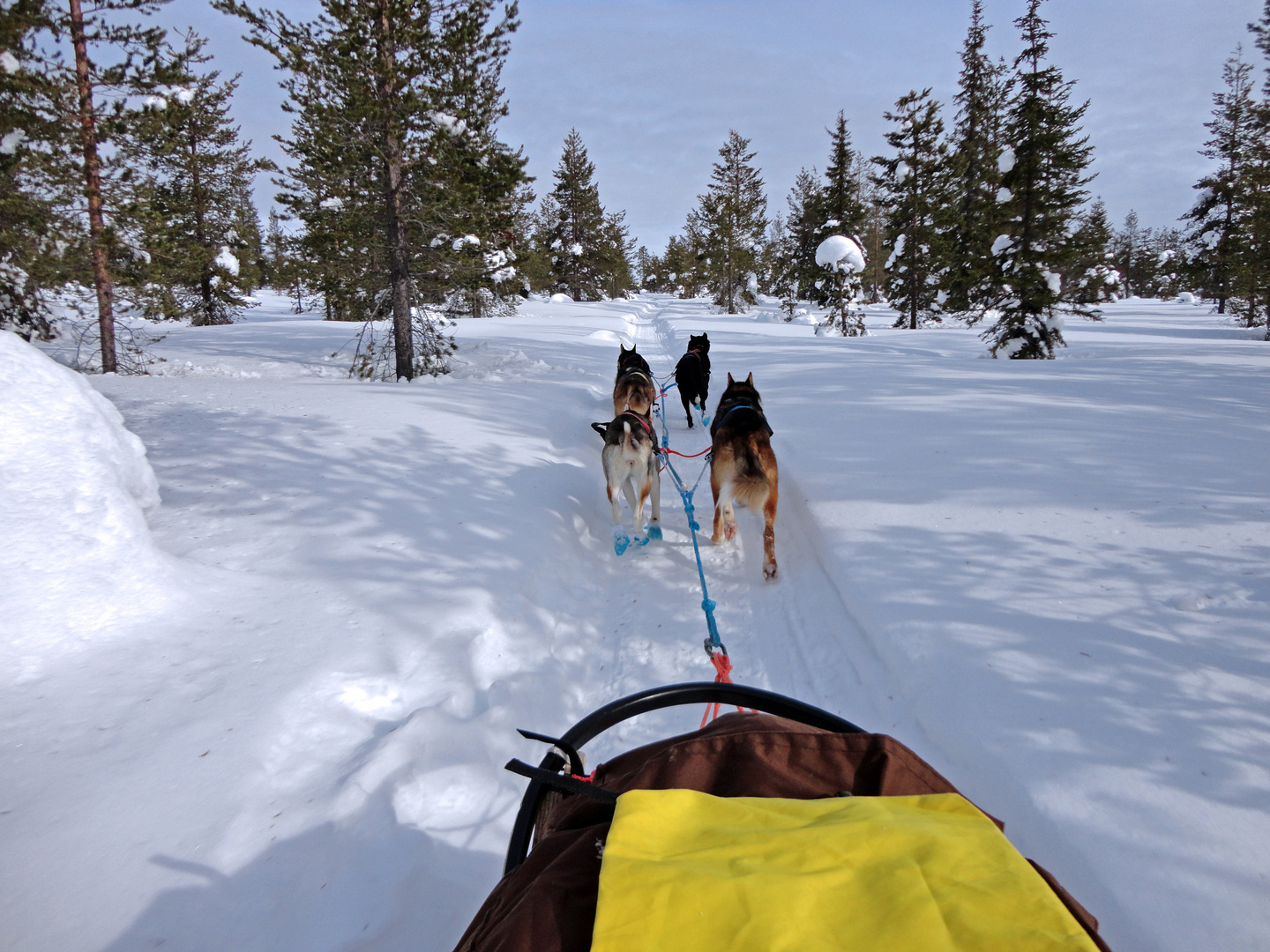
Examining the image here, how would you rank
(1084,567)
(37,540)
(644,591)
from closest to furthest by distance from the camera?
1. (37,540)
2. (1084,567)
3. (644,591)

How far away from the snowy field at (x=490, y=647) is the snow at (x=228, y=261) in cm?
2005

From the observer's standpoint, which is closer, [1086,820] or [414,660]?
[1086,820]

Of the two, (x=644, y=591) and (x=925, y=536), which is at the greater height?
(x=925, y=536)

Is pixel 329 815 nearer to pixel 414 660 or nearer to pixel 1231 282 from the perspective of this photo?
pixel 414 660

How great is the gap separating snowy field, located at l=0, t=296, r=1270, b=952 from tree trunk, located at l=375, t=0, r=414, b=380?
5.93m

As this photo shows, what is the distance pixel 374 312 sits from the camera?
37.9 feet

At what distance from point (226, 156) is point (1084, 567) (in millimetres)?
26696

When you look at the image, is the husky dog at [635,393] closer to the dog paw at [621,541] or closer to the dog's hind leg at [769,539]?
the dog paw at [621,541]

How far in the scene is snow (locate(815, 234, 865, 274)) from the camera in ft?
73.7

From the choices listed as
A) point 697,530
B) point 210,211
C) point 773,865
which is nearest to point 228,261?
point 210,211

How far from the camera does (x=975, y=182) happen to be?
69.5 ft

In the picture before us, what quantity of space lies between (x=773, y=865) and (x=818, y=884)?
7cm

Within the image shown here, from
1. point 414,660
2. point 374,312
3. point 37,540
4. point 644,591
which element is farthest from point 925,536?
point 374,312

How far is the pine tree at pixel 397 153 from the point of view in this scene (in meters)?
9.13
